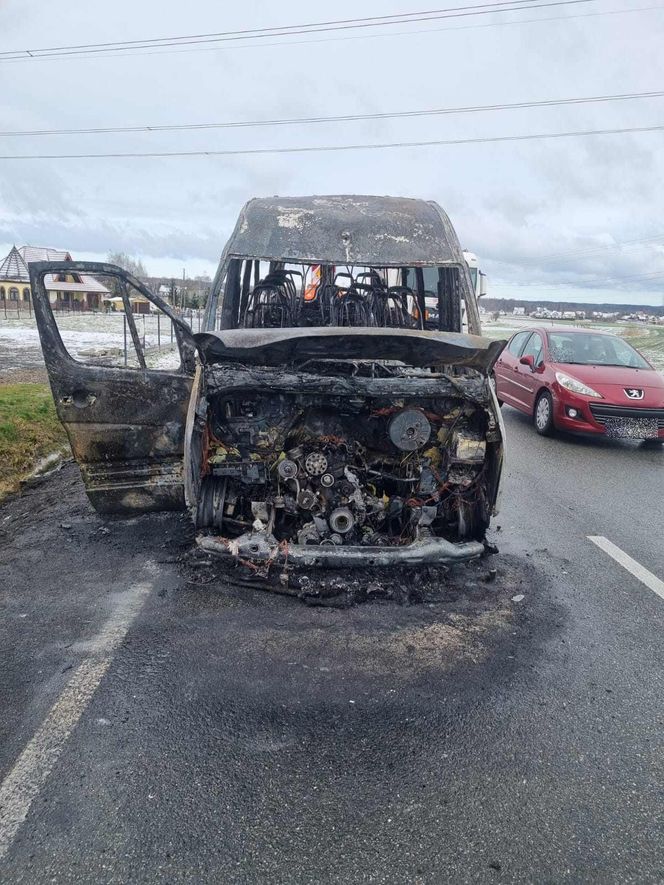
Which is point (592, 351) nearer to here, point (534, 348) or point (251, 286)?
point (534, 348)

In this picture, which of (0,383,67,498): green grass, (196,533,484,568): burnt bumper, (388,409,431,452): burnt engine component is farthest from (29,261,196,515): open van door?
(0,383,67,498): green grass

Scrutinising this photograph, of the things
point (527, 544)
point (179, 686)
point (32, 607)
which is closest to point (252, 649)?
point (179, 686)

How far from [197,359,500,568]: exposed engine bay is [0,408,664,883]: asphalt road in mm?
469

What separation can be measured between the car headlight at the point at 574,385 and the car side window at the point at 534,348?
0.81m

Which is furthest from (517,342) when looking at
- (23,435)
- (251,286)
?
(23,435)

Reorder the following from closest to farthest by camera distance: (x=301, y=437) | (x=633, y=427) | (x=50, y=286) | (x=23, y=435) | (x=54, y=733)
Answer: (x=54, y=733)
(x=301, y=437)
(x=23, y=435)
(x=633, y=427)
(x=50, y=286)

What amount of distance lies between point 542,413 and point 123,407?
6567 mm

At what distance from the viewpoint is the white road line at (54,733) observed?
6.98 ft

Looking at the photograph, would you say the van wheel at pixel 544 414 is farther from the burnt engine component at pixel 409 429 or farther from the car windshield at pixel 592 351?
the burnt engine component at pixel 409 429

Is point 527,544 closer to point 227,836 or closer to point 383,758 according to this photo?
point 383,758

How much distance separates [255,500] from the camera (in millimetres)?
4184

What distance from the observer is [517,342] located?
34.8 feet

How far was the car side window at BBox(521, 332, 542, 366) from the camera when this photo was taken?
9.46 meters

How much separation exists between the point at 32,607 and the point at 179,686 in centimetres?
130
